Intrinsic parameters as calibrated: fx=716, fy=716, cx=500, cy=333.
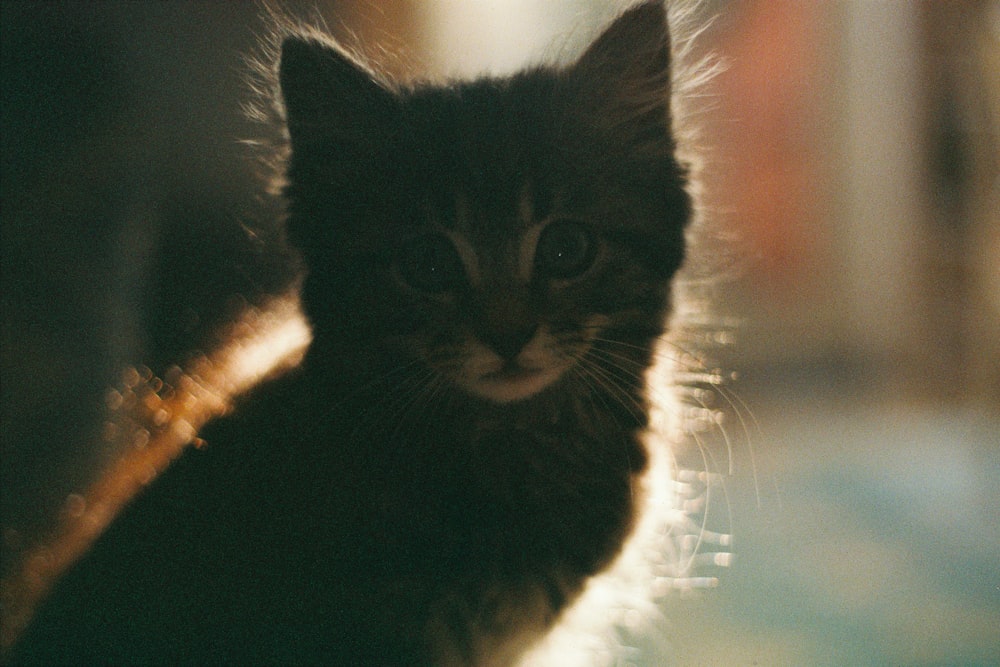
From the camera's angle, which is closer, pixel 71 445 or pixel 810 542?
pixel 71 445

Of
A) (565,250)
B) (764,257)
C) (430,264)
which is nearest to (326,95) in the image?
(430,264)

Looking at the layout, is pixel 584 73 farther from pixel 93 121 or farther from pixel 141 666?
pixel 141 666

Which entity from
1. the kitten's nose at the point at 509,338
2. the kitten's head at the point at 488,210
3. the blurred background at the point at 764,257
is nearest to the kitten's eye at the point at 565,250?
the kitten's head at the point at 488,210

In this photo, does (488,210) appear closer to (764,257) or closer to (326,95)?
(326,95)

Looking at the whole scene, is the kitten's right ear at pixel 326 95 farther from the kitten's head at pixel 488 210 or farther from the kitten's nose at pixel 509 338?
the kitten's nose at pixel 509 338

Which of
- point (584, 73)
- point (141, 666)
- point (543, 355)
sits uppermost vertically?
point (584, 73)

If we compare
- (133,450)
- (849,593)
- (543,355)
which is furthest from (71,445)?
(849,593)

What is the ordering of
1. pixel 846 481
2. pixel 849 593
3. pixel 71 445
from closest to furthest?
pixel 71 445, pixel 849 593, pixel 846 481
